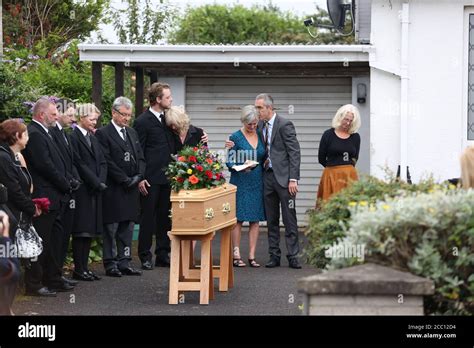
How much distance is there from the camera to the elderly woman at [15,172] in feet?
37.8

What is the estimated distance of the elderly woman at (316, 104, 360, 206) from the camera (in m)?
15.1

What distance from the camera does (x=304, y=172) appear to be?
835 inches

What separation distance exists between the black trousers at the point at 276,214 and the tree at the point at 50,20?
47.0 feet

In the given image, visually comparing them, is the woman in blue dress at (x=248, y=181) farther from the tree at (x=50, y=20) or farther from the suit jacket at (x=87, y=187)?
the tree at (x=50, y=20)

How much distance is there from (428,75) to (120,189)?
561cm

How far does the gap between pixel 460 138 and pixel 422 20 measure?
6.09 feet

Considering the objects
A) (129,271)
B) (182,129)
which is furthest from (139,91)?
(129,271)

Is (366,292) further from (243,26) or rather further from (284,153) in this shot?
(243,26)

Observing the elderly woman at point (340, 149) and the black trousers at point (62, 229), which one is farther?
the elderly woman at point (340, 149)

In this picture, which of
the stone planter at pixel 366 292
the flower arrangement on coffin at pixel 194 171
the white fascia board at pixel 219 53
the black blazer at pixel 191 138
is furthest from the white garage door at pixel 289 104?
the stone planter at pixel 366 292

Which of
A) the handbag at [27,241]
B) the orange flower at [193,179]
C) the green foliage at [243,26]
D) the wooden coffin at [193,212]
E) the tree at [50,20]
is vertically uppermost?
the green foliage at [243,26]

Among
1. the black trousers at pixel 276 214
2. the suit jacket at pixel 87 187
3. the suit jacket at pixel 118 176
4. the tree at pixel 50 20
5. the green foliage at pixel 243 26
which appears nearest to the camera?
the suit jacket at pixel 87 187

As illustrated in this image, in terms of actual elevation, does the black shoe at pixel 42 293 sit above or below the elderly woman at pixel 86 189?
below
